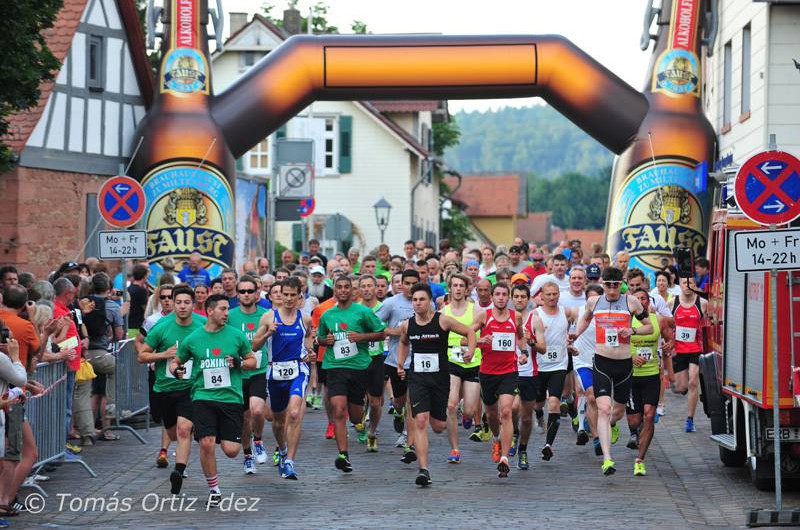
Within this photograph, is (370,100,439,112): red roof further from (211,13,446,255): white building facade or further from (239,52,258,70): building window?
(239,52,258,70): building window

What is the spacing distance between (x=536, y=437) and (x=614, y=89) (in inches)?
411

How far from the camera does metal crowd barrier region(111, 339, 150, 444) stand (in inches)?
688

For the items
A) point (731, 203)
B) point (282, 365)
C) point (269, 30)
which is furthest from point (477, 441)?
point (269, 30)

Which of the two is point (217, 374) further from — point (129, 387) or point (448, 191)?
point (448, 191)

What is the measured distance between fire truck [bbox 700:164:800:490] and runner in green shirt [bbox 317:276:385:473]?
3.23 m

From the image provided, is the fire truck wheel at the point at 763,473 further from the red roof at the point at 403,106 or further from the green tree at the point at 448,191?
the green tree at the point at 448,191

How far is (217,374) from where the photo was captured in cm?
1241

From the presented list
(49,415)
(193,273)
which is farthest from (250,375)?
(193,273)

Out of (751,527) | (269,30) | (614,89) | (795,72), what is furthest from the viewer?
(269,30)

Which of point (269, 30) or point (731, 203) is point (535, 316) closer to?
point (731, 203)

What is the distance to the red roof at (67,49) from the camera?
83.1ft

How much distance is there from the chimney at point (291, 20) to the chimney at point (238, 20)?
2.02 meters

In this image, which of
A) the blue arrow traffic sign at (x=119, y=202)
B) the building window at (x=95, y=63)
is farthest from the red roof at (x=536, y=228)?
the blue arrow traffic sign at (x=119, y=202)

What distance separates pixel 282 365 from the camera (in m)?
14.2
